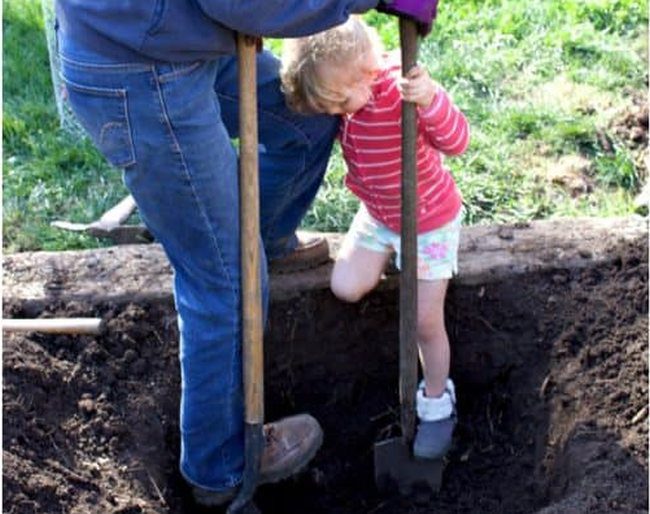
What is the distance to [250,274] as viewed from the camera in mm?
3693

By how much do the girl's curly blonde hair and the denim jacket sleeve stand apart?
1.07ft

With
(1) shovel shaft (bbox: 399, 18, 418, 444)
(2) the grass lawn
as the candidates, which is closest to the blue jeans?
(1) shovel shaft (bbox: 399, 18, 418, 444)

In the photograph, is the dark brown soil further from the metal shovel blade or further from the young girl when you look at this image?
the young girl

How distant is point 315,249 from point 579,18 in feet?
9.14

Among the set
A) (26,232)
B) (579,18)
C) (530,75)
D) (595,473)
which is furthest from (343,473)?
(579,18)

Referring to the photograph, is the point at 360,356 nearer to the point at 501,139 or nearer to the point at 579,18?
the point at 501,139

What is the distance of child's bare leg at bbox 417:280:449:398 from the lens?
4199 millimetres

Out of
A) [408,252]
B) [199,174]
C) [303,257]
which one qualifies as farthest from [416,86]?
[303,257]

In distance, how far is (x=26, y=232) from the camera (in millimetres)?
5480

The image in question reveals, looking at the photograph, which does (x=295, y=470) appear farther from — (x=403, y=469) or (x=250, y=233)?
(x=250, y=233)

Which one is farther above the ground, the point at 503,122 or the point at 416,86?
the point at 416,86

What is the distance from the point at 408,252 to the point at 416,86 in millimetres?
532

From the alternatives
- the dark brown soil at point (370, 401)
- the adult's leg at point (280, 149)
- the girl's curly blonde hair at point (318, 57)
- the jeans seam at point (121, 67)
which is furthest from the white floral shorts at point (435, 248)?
the jeans seam at point (121, 67)

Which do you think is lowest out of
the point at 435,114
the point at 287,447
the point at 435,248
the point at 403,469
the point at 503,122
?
the point at 403,469
